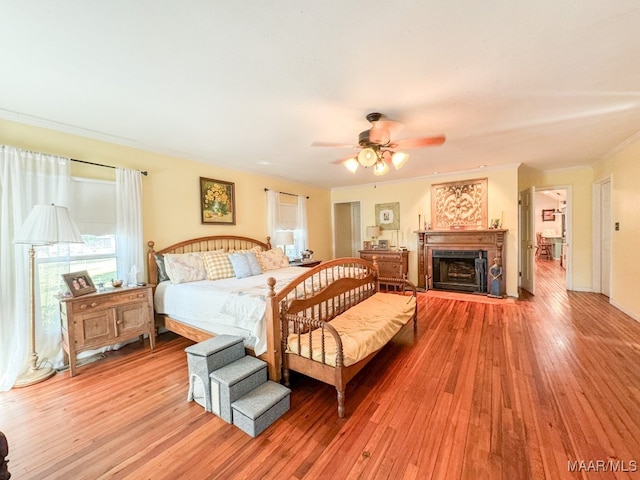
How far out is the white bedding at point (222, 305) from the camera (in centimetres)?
231

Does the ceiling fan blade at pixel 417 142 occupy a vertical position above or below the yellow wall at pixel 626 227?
above

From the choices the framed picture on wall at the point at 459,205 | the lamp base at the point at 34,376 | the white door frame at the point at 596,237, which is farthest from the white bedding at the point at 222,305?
the white door frame at the point at 596,237

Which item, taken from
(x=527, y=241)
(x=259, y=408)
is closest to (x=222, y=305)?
A: (x=259, y=408)

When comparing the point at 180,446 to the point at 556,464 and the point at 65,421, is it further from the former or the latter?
the point at 556,464

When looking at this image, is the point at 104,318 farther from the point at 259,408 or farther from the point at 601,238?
the point at 601,238

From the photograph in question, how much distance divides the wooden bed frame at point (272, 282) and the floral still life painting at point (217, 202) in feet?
1.00

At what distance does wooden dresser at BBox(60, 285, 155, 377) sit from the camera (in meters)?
2.49

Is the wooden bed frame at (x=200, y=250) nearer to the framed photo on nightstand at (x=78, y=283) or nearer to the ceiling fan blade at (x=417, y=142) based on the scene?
the framed photo on nightstand at (x=78, y=283)

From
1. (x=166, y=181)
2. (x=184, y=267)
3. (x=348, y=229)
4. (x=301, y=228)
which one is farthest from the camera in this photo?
(x=348, y=229)

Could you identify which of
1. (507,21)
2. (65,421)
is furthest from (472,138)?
(65,421)

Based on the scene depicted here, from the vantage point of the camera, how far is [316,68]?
1.86m

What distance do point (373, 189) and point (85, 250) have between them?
5438 millimetres

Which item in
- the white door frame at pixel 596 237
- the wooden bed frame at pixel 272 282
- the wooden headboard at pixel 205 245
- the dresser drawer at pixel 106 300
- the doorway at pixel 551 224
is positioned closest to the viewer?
the wooden bed frame at pixel 272 282

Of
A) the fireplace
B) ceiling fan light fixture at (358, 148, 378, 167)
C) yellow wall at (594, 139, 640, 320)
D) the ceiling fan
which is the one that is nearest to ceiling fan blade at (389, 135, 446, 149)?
the ceiling fan
